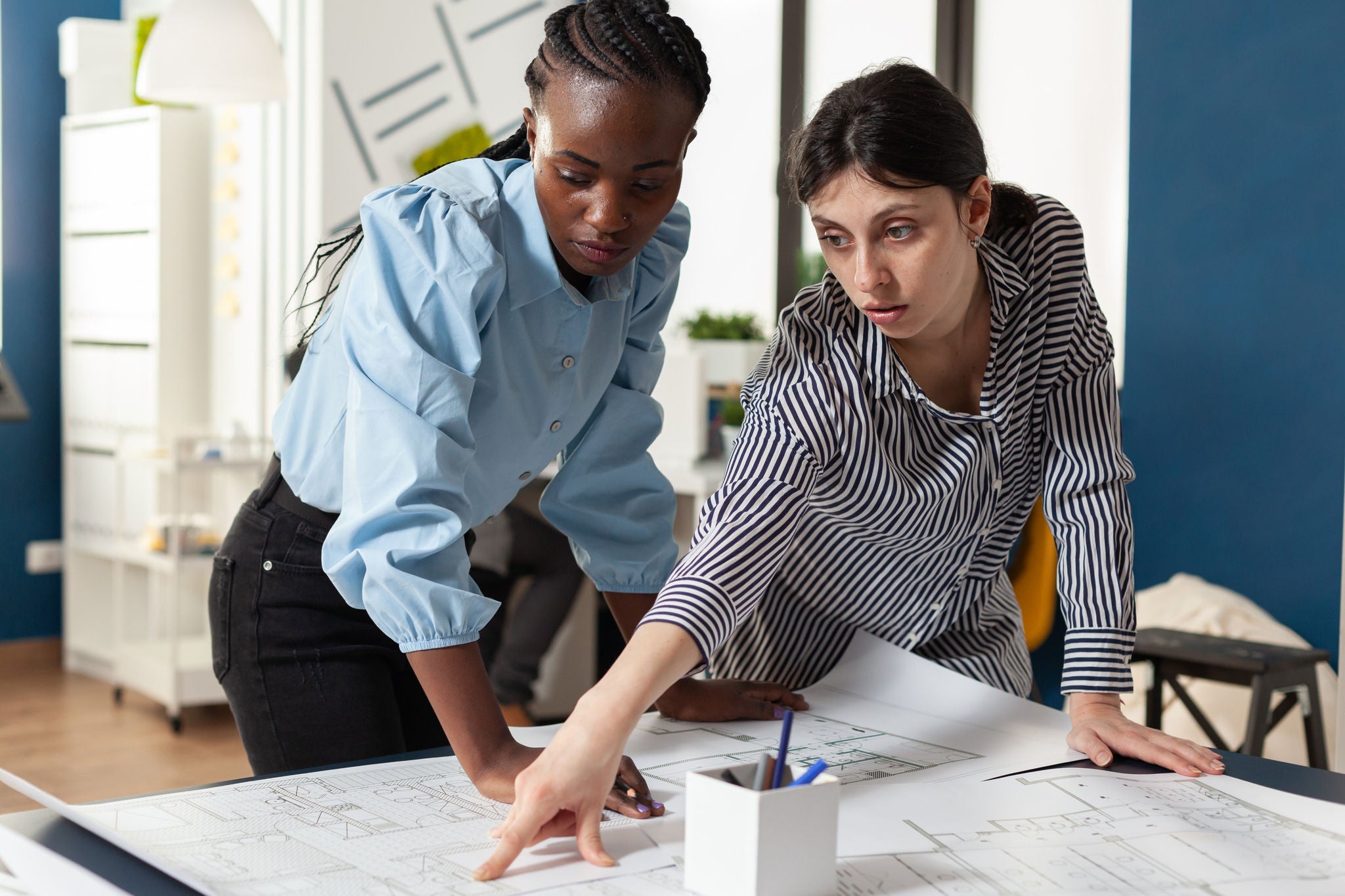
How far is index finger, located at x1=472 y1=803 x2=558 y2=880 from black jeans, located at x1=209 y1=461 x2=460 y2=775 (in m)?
0.37

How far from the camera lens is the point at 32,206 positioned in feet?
15.0

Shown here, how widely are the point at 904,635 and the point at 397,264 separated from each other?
68 cm

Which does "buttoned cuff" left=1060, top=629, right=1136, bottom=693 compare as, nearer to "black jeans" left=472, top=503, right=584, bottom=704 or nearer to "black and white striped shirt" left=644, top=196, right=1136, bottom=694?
"black and white striped shirt" left=644, top=196, right=1136, bottom=694

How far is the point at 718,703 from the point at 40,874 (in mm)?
613

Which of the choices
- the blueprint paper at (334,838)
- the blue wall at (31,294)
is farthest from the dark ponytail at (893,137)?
the blue wall at (31,294)

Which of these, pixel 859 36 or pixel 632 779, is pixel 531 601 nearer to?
pixel 859 36

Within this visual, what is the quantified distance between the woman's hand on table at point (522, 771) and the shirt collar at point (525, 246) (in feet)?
1.21

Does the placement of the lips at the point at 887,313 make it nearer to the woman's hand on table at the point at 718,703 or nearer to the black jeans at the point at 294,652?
the woman's hand on table at the point at 718,703

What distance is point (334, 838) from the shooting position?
0.94 meters

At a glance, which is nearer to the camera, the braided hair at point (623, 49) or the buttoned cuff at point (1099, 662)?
the braided hair at point (623, 49)

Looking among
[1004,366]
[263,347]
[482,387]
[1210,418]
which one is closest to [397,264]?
[482,387]

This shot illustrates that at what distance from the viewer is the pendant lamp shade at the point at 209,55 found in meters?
3.21

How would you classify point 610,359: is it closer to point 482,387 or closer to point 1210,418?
point 482,387

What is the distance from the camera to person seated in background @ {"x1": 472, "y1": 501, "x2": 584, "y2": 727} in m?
3.47
